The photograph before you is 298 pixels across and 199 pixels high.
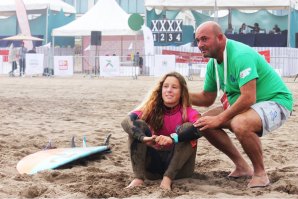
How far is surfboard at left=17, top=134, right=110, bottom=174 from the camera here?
4957 millimetres

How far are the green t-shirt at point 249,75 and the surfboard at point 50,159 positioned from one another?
145cm

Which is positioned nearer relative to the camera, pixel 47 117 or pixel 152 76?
pixel 47 117

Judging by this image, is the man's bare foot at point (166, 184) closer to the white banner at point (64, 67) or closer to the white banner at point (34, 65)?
the white banner at point (64, 67)

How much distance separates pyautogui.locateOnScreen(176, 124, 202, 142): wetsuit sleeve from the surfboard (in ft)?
4.04

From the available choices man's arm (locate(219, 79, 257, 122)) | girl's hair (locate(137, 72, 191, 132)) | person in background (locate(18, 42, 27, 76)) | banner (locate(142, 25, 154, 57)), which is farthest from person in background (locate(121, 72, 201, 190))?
person in background (locate(18, 42, 27, 76))

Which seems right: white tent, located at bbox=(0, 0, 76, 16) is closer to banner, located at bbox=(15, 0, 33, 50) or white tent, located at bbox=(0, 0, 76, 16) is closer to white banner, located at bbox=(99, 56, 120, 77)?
banner, located at bbox=(15, 0, 33, 50)

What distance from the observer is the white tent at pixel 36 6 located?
124ft

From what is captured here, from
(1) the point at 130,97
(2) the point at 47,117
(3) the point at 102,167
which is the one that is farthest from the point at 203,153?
(1) the point at 130,97

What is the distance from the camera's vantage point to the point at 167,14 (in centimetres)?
3428

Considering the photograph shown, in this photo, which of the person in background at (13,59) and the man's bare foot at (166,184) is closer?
the man's bare foot at (166,184)

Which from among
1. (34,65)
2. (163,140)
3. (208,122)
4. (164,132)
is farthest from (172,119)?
(34,65)

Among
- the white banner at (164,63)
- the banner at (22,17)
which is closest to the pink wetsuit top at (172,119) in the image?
the white banner at (164,63)

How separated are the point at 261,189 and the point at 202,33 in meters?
1.27

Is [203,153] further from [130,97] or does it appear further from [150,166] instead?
[130,97]
